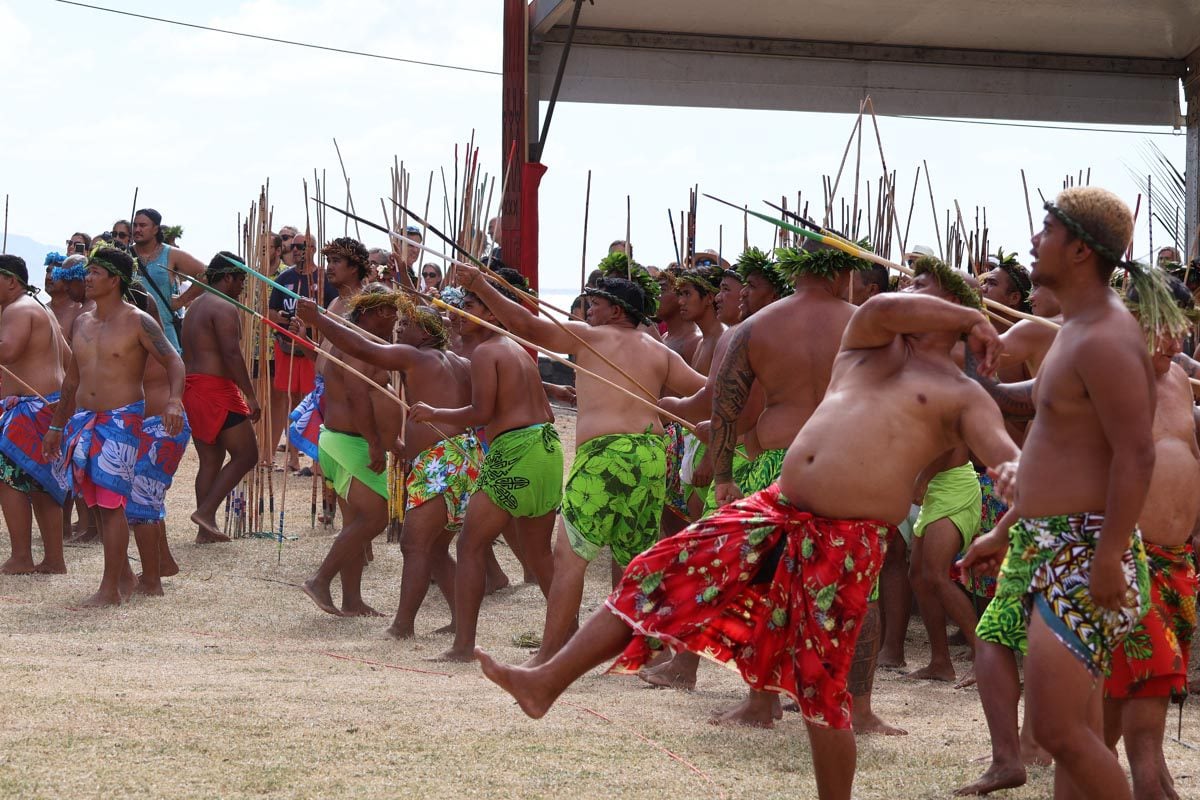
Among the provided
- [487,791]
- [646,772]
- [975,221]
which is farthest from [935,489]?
[975,221]

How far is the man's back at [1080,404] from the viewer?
3164mm

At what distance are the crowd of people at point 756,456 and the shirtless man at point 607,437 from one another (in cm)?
1

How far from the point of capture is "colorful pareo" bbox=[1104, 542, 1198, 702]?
3789 mm

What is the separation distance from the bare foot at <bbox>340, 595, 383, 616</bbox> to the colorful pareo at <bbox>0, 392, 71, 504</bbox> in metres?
2.03

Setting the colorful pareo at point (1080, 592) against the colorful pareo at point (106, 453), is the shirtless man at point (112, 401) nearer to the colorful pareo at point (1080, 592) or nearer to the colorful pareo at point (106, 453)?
the colorful pareo at point (106, 453)

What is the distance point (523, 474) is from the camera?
6352 mm

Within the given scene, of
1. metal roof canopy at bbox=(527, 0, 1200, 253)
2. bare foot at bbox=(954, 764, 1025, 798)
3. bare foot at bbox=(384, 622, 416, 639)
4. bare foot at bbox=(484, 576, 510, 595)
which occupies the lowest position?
bare foot at bbox=(954, 764, 1025, 798)

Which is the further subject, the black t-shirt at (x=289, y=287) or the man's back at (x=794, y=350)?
the black t-shirt at (x=289, y=287)

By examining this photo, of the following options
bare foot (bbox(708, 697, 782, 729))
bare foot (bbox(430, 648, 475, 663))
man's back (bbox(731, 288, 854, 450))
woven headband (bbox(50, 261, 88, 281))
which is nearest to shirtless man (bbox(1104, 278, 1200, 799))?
man's back (bbox(731, 288, 854, 450))

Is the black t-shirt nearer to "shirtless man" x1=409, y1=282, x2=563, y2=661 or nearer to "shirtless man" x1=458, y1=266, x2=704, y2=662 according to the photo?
"shirtless man" x1=409, y1=282, x2=563, y2=661

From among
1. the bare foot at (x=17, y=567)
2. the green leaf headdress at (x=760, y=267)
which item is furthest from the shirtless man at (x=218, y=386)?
the green leaf headdress at (x=760, y=267)

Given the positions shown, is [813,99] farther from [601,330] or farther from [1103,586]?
[1103,586]

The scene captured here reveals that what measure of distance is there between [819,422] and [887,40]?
913cm

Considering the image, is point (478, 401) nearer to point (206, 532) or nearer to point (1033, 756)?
point (1033, 756)
